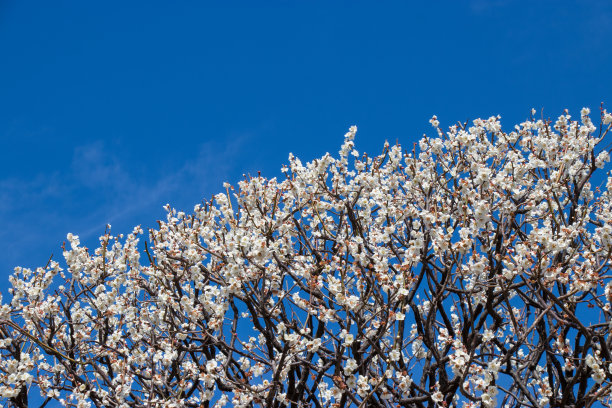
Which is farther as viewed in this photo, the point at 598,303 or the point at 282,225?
the point at 282,225

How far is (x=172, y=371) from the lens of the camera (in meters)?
9.61

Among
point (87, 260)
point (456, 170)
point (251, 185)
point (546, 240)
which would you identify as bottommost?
point (546, 240)

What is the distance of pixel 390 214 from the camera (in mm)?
9648

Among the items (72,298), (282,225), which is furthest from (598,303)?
(72,298)

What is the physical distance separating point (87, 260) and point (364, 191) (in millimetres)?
5099

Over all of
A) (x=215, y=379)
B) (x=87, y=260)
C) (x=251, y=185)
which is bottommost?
(x=215, y=379)

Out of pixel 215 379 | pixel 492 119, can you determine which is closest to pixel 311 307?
pixel 215 379

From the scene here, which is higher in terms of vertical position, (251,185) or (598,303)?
(251,185)

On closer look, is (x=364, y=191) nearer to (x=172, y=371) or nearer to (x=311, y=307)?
(x=311, y=307)

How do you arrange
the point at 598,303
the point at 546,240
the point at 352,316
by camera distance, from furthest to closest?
the point at 598,303
the point at 352,316
the point at 546,240

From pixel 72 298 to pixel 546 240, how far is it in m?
7.53

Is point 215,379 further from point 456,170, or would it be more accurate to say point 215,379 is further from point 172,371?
point 456,170

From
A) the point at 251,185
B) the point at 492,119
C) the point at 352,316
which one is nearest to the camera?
the point at 352,316

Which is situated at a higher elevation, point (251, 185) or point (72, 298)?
point (251, 185)
